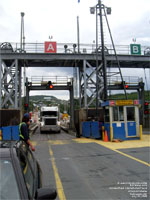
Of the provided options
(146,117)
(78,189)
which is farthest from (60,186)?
(146,117)

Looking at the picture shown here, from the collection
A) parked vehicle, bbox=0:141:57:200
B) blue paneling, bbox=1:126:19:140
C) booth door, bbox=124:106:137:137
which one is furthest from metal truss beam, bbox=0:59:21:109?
parked vehicle, bbox=0:141:57:200

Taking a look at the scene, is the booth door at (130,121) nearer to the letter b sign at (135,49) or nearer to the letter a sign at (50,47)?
the letter b sign at (135,49)

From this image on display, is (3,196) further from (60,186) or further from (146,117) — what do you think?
(146,117)

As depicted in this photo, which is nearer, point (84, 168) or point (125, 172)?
point (125, 172)

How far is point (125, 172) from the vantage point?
7121 millimetres

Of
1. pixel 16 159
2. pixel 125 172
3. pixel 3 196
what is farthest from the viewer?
pixel 125 172

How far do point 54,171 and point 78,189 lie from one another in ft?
6.67

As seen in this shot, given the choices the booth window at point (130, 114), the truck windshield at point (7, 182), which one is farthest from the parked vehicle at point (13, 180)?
the booth window at point (130, 114)

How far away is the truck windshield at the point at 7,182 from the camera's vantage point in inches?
93.4

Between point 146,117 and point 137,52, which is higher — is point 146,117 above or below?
below

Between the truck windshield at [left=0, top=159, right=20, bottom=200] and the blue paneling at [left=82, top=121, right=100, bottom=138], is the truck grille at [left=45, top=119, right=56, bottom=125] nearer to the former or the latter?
the blue paneling at [left=82, top=121, right=100, bottom=138]

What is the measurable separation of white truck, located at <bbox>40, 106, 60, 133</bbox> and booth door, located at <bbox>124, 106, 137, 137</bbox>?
13156 millimetres

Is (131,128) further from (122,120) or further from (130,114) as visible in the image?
(130,114)

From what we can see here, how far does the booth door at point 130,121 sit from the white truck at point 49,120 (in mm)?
13156
